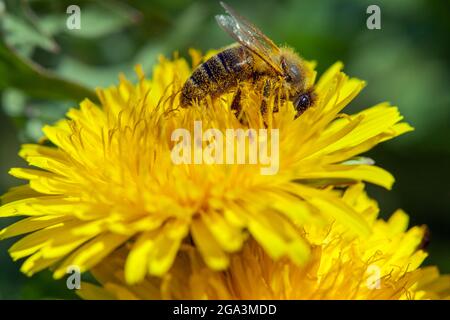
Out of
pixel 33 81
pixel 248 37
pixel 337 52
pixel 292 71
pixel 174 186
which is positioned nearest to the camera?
pixel 174 186

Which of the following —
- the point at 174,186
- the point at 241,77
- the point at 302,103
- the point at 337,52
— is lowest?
the point at 174,186

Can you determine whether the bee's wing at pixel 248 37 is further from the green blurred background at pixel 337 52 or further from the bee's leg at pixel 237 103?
the green blurred background at pixel 337 52

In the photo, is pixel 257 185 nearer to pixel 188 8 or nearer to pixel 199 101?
pixel 199 101

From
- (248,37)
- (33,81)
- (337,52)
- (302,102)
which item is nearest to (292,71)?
(302,102)

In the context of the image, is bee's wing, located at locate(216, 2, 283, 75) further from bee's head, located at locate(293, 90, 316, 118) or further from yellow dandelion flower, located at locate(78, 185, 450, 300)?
yellow dandelion flower, located at locate(78, 185, 450, 300)

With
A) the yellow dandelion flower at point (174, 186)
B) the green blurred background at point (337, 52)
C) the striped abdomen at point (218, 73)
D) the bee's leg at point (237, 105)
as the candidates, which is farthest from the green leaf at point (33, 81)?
the bee's leg at point (237, 105)

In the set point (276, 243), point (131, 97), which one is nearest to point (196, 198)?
point (276, 243)

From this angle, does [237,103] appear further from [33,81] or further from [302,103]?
[33,81]
